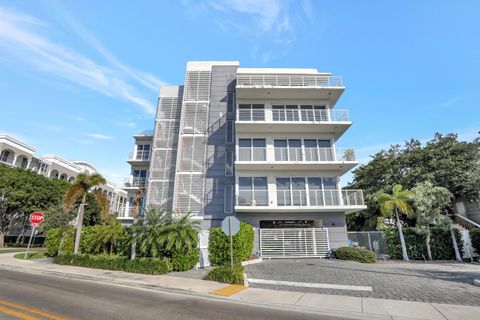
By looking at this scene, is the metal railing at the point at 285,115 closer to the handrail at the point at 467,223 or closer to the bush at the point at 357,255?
the bush at the point at 357,255

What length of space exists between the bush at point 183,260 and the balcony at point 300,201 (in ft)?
19.8

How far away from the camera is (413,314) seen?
598 centimetres

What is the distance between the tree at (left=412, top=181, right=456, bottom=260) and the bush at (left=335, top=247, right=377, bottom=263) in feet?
18.0

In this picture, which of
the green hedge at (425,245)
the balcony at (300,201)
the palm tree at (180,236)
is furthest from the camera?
the balcony at (300,201)

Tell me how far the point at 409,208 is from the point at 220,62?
23.3m

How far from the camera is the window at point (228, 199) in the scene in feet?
66.5

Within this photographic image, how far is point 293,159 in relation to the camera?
64.2 ft

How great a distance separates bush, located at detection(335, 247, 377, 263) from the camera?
611 inches

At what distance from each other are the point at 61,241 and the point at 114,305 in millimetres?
14135

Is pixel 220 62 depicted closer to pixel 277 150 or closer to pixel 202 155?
pixel 202 155

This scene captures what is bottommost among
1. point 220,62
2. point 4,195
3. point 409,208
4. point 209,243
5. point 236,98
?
point 209,243

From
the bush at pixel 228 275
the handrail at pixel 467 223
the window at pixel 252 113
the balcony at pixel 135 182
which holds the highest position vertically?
the window at pixel 252 113

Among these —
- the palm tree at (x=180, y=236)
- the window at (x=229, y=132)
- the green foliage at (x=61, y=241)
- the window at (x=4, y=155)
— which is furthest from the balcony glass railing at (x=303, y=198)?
the window at (x=4, y=155)

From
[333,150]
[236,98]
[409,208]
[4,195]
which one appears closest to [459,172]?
[409,208]
